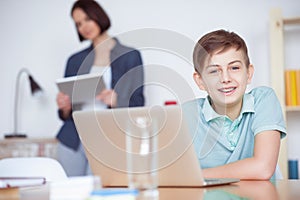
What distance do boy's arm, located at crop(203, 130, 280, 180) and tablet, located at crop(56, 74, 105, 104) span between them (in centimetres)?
115

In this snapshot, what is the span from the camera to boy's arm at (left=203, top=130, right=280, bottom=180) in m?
1.46

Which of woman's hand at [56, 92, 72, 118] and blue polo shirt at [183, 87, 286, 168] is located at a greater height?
woman's hand at [56, 92, 72, 118]

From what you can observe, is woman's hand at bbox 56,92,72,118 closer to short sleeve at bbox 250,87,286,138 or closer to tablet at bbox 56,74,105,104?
tablet at bbox 56,74,105,104

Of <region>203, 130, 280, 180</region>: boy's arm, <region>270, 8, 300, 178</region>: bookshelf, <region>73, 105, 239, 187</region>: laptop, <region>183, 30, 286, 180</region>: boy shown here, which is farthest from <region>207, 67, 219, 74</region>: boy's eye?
<region>270, 8, 300, 178</region>: bookshelf

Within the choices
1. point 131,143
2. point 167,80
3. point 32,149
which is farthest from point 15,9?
point 131,143

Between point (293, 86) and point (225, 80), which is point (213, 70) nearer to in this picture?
point (225, 80)

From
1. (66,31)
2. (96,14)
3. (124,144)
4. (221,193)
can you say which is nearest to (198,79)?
(124,144)

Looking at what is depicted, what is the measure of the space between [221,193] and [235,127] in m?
0.68

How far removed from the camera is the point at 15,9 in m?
4.04

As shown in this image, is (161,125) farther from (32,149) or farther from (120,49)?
(32,149)

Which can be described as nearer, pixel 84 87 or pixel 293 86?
pixel 84 87

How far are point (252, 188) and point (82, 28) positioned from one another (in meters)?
2.42

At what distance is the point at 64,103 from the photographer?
3.38 m

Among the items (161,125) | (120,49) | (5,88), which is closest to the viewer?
(161,125)
